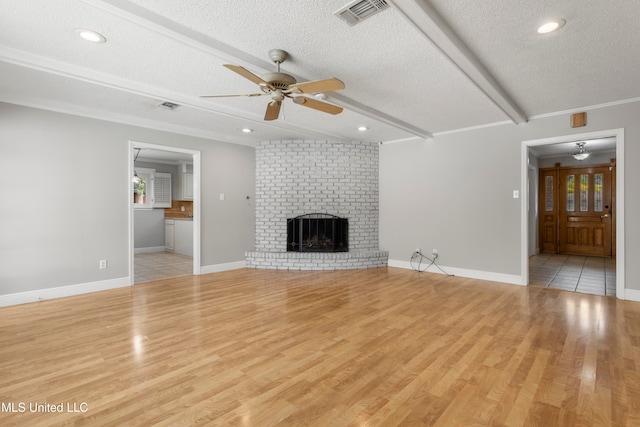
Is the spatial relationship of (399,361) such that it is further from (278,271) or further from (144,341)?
(278,271)

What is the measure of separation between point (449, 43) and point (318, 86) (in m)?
1.05

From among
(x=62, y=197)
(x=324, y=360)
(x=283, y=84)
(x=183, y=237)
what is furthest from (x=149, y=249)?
(x=324, y=360)

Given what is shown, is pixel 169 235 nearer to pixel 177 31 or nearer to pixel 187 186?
pixel 187 186

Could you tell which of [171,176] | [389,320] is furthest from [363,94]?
[171,176]

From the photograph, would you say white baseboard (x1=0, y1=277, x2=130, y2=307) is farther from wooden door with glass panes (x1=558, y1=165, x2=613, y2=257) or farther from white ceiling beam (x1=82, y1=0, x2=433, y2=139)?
wooden door with glass panes (x1=558, y1=165, x2=613, y2=257)

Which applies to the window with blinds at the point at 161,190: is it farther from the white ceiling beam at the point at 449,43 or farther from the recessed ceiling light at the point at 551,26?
the recessed ceiling light at the point at 551,26

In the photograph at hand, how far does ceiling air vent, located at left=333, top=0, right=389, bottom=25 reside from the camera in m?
2.01

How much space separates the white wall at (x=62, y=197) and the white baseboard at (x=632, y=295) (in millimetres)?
6642

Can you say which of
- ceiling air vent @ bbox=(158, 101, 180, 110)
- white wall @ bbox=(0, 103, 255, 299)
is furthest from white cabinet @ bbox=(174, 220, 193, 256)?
ceiling air vent @ bbox=(158, 101, 180, 110)

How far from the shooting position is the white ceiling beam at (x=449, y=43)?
1.99 meters

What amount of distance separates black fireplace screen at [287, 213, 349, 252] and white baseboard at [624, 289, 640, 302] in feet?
13.0

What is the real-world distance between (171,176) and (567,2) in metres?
8.81

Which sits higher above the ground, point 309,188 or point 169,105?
point 169,105

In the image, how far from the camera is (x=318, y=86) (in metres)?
2.49
